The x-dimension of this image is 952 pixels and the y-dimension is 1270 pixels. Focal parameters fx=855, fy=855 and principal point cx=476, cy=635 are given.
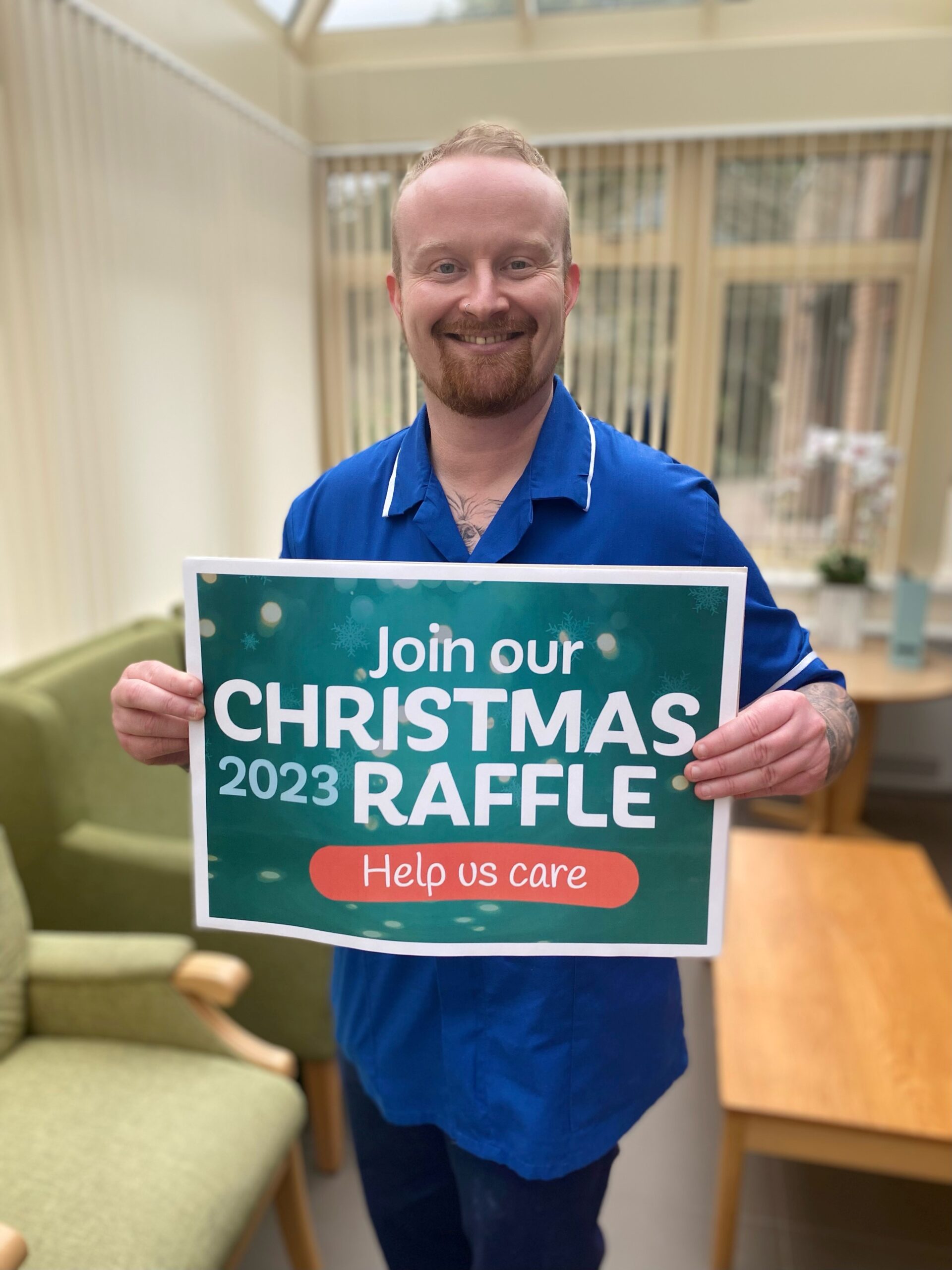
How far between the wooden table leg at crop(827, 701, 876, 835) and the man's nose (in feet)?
9.31

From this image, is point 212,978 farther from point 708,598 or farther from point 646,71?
point 646,71

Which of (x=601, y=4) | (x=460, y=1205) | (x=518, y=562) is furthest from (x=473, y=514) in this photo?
(x=601, y=4)

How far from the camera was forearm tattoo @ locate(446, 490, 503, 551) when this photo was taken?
0.86m

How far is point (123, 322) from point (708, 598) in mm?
2498

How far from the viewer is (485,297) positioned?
75cm

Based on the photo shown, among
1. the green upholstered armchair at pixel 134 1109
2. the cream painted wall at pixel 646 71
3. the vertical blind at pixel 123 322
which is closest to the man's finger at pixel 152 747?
the green upholstered armchair at pixel 134 1109

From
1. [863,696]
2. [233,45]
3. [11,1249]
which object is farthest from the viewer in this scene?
[233,45]

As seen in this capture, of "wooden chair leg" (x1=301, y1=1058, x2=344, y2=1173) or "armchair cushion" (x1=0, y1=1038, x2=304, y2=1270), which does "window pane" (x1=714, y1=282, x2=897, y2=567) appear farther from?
"armchair cushion" (x1=0, y1=1038, x2=304, y2=1270)

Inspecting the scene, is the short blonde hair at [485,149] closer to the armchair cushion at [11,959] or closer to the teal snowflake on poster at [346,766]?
the teal snowflake on poster at [346,766]

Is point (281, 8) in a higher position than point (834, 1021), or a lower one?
higher

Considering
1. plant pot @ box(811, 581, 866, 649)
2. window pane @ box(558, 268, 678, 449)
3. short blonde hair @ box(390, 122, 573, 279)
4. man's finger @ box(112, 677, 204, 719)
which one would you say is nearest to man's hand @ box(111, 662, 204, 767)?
man's finger @ box(112, 677, 204, 719)

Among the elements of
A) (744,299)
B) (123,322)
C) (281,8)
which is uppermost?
(281,8)

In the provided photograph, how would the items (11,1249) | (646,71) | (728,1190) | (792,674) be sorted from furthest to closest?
(646,71)
(728,1190)
(11,1249)
(792,674)

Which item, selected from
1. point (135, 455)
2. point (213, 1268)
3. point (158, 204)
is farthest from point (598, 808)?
point (158, 204)
